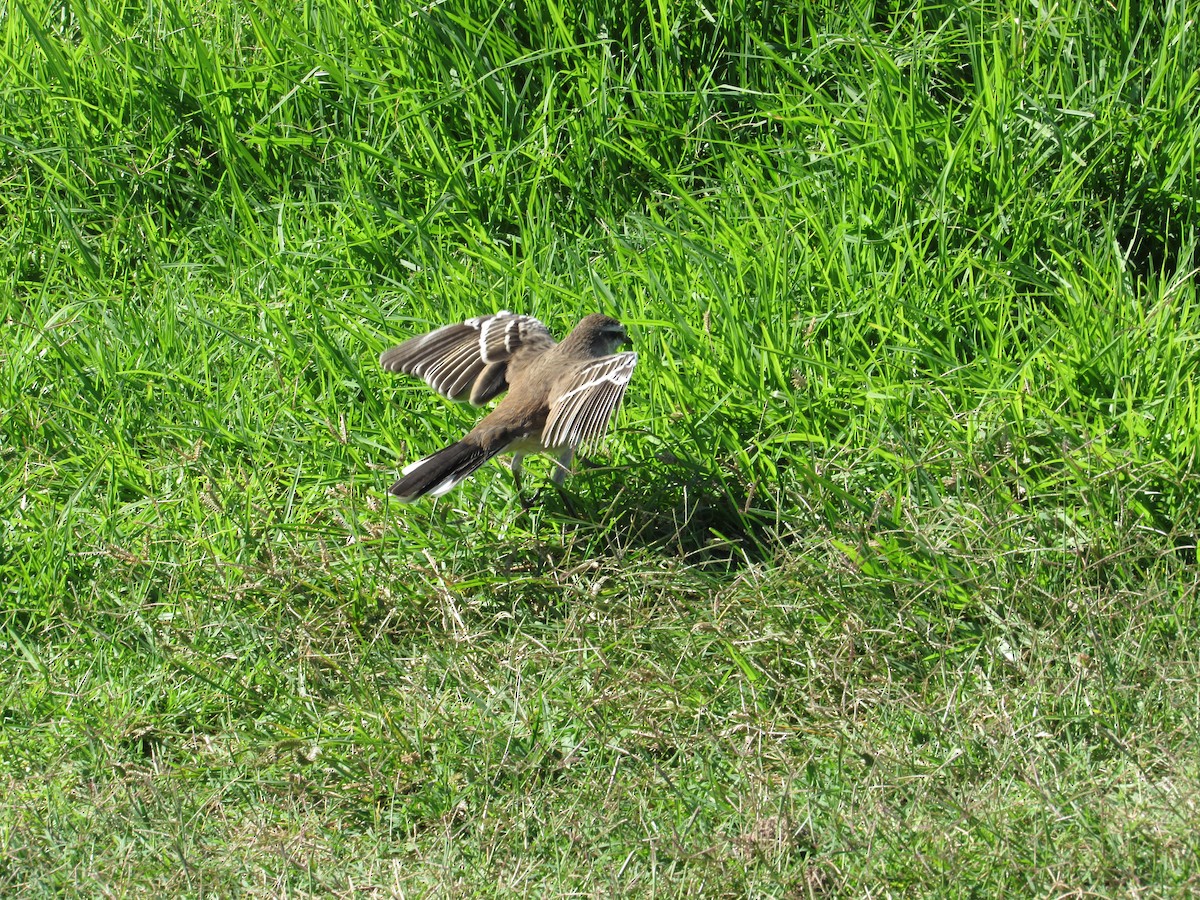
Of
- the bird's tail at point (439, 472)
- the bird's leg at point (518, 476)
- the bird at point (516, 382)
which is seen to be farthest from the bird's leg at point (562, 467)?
the bird's tail at point (439, 472)

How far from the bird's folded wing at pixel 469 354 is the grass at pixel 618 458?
0.24 meters

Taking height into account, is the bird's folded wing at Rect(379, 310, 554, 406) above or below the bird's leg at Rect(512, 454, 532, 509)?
above

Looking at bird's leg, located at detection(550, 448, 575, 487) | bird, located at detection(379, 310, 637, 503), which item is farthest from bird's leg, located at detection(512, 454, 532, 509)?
bird's leg, located at detection(550, 448, 575, 487)

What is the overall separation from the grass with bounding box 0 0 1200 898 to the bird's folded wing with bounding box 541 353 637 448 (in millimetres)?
350

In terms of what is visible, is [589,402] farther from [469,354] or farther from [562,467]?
[469,354]

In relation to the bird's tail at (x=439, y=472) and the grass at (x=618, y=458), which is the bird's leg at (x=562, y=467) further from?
the bird's tail at (x=439, y=472)

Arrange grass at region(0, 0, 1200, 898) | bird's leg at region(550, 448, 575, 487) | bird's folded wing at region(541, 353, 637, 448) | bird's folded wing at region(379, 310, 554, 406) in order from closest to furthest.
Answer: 1. grass at region(0, 0, 1200, 898)
2. bird's folded wing at region(541, 353, 637, 448)
3. bird's leg at region(550, 448, 575, 487)
4. bird's folded wing at region(379, 310, 554, 406)

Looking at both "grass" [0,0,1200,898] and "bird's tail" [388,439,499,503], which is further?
"bird's tail" [388,439,499,503]

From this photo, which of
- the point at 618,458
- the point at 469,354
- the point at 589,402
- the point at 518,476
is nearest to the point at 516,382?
the point at 469,354

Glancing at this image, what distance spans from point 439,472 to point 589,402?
1.76 feet

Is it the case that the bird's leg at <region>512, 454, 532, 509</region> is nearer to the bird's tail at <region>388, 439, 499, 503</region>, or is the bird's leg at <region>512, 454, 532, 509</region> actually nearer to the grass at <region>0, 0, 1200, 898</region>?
the grass at <region>0, 0, 1200, 898</region>

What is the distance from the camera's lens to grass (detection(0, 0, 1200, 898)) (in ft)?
12.5

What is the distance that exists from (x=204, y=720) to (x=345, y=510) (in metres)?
0.88

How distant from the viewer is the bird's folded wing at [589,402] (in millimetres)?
4609
